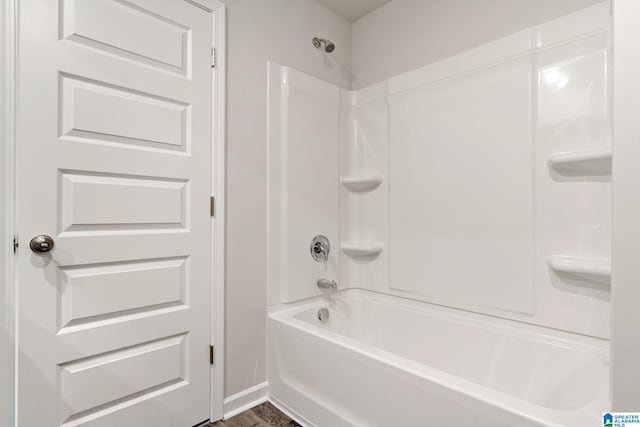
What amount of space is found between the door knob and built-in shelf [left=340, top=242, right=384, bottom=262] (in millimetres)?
1608

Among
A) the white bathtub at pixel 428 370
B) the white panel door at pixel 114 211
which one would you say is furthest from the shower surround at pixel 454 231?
the white panel door at pixel 114 211

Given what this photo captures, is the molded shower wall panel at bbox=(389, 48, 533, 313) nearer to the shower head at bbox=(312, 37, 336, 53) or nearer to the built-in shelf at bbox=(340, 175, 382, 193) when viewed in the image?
the built-in shelf at bbox=(340, 175, 382, 193)

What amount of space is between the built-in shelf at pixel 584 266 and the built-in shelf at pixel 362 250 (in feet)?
3.25

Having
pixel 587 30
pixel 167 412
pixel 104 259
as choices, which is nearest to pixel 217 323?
A: pixel 167 412

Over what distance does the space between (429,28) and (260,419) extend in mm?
2449

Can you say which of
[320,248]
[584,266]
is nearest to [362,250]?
[320,248]

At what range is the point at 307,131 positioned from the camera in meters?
2.13

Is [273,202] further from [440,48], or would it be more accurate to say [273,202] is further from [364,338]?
[440,48]

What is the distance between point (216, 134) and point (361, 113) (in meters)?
1.11

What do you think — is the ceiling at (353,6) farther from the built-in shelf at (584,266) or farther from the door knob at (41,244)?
the door knob at (41,244)

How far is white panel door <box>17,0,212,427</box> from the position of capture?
1245 mm

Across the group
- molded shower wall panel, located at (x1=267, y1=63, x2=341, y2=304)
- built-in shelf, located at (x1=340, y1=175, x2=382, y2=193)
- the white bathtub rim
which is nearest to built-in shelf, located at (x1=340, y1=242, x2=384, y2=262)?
molded shower wall panel, located at (x1=267, y1=63, x2=341, y2=304)

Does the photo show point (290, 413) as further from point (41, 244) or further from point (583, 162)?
point (583, 162)

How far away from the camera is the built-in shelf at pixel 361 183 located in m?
2.24
